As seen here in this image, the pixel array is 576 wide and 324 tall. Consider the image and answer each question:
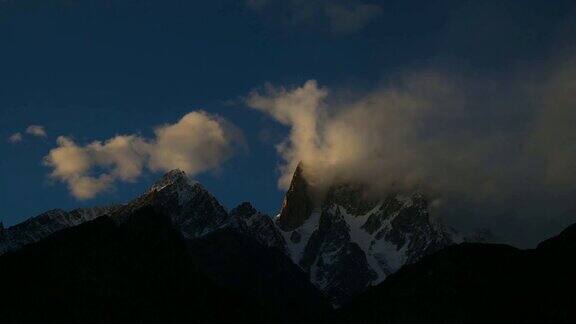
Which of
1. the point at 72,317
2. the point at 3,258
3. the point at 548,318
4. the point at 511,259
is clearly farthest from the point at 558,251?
the point at 3,258

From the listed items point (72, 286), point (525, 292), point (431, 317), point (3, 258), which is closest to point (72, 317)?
point (72, 286)

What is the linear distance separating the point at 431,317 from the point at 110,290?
194ft

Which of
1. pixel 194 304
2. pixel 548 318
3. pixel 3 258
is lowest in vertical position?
pixel 548 318

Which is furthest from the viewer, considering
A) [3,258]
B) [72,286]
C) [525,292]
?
[3,258]

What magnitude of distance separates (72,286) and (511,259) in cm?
8162

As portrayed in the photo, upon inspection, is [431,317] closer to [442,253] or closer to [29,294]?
[442,253]

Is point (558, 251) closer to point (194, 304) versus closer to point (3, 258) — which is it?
point (194, 304)

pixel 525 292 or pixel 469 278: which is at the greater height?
pixel 469 278

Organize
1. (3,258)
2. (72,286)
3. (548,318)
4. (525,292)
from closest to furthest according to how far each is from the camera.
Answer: (548,318) < (525,292) < (72,286) < (3,258)

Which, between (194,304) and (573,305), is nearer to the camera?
(573,305)

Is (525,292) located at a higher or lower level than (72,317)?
lower

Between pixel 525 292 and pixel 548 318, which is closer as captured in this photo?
pixel 548 318

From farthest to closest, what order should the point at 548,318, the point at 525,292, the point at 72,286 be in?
the point at 72,286 < the point at 525,292 < the point at 548,318

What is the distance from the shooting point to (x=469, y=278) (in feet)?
604
